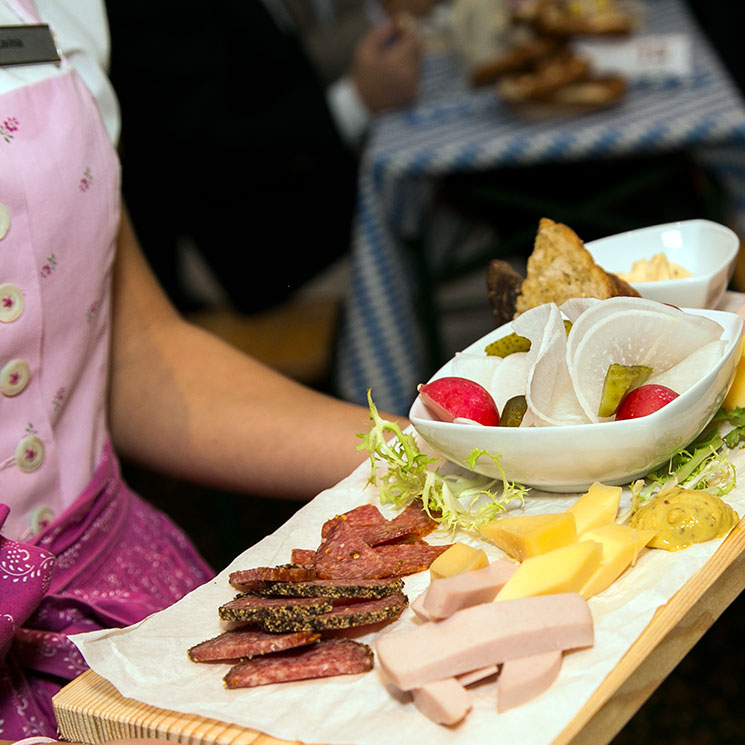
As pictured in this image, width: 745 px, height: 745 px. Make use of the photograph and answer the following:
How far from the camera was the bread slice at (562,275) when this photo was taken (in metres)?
0.93

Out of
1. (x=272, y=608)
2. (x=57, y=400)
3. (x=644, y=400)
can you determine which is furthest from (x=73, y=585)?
(x=644, y=400)

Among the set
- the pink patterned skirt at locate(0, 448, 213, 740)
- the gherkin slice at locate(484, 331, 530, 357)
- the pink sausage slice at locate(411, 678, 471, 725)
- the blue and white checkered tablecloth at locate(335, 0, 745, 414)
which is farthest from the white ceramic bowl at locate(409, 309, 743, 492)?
the blue and white checkered tablecloth at locate(335, 0, 745, 414)

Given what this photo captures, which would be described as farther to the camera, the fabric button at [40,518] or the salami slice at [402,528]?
the fabric button at [40,518]

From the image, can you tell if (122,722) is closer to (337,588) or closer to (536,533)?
(337,588)

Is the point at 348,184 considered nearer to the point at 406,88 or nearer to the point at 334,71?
the point at 406,88

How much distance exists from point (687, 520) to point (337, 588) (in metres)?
0.26

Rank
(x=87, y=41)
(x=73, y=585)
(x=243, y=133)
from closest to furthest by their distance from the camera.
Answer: (x=73, y=585)
(x=87, y=41)
(x=243, y=133)

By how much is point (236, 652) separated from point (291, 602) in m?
0.05

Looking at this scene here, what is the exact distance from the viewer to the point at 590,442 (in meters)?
0.75

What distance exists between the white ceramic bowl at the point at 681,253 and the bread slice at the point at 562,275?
4cm

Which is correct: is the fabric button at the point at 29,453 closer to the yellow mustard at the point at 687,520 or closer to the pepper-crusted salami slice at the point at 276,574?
the pepper-crusted salami slice at the point at 276,574

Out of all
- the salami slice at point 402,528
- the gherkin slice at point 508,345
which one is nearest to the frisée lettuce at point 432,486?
the salami slice at point 402,528

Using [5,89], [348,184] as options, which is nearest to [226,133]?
[348,184]

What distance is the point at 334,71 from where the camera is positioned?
14.8 ft
